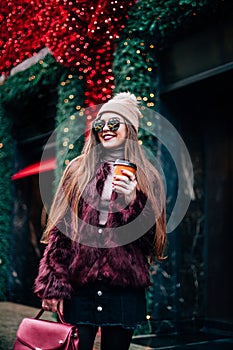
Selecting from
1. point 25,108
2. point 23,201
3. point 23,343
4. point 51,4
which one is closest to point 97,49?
point 51,4

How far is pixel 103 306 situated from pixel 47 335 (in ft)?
1.02

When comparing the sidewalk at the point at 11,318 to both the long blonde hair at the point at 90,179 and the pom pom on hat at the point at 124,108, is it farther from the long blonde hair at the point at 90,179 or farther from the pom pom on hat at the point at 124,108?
the pom pom on hat at the point at 124,108

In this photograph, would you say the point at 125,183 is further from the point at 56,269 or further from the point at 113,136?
the point at 56,269

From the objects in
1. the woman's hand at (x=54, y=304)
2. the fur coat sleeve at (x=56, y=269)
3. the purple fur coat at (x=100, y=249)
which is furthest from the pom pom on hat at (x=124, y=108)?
the woman's hand at (x=54, y=304)

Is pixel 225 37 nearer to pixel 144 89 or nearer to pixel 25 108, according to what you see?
pixel 144 89

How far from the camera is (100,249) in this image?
2.34m

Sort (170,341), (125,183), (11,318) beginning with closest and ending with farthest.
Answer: (125,183) → (170,341) → (11,318)

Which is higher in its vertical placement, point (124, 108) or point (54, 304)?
point (124, 108)

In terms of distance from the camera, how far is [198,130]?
6062 mm

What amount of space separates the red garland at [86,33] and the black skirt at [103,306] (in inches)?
162

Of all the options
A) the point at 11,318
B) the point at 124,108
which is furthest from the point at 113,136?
the point at 11,318

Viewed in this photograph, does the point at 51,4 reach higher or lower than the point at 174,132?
higher

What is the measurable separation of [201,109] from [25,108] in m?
3.73

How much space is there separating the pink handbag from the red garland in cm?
420
